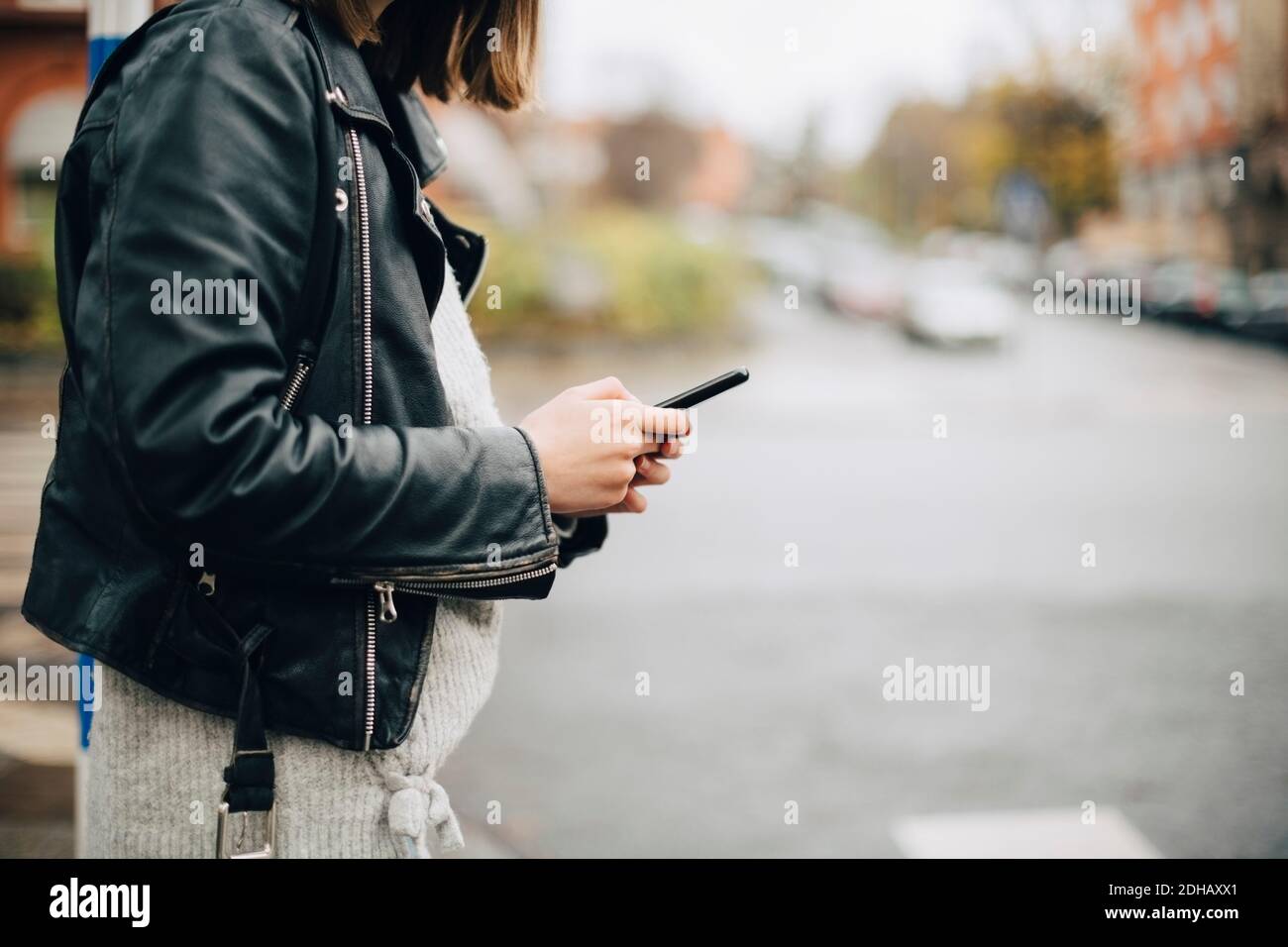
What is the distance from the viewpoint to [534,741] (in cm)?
458

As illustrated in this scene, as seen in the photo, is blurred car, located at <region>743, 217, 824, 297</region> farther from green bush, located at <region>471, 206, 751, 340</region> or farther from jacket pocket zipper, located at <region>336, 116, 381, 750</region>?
jacket pocket zipper, located at <region>336, 116, 381, 750</region>

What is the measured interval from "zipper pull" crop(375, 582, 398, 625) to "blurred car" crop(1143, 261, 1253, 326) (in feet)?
83.3

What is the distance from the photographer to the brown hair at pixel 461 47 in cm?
156

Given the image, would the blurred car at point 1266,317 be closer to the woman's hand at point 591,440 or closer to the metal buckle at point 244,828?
the woman's hand at point 591,440

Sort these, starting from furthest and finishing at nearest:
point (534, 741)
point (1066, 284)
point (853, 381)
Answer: point (1066, 284) → point (853, 381) → point (534, 741)

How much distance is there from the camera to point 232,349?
44.5 inches

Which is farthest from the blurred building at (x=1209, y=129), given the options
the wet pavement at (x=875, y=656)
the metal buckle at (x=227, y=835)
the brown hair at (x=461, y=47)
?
the metal buckle at (x=227, y=835)

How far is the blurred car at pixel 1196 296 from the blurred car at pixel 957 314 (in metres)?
5.14

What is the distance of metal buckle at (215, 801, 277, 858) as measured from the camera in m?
1.28

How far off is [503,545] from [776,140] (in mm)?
52075

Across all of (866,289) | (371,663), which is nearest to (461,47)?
(371,663)

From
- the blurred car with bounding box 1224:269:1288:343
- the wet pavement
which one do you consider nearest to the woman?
the wet pavement
